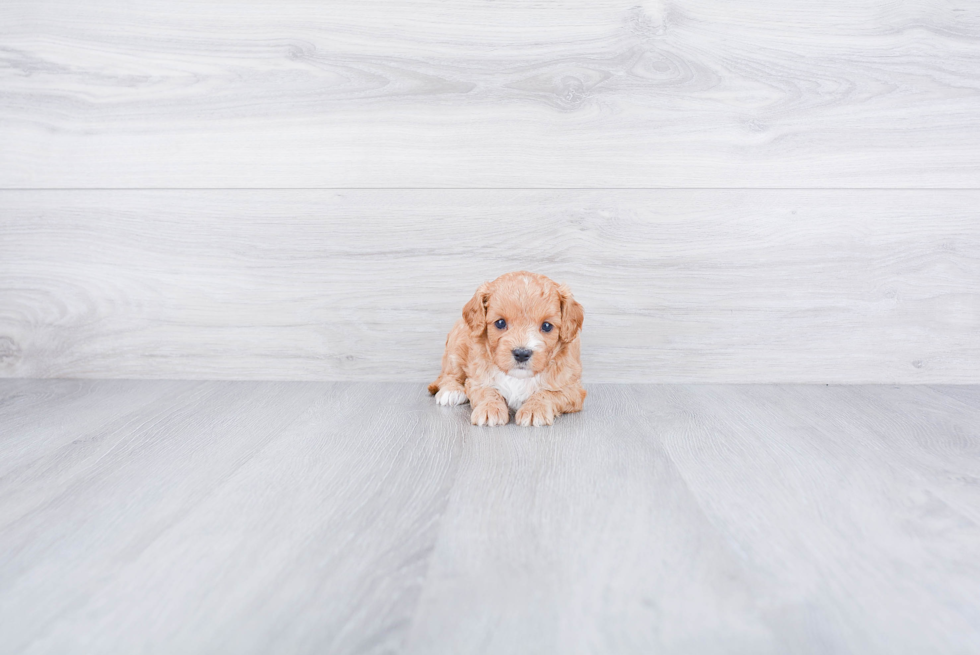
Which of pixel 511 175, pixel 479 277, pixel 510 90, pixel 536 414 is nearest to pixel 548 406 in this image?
pixel 536 414

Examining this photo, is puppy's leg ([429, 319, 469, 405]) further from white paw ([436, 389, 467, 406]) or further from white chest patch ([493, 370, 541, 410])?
white chest patch ([493, 370, 541, 410])

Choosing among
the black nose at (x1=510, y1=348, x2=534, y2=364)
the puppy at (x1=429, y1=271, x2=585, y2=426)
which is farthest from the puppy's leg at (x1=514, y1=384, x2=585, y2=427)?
the black nose at (x1=510, y1=348, x2=534, y2=364)

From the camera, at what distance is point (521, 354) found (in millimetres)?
1108

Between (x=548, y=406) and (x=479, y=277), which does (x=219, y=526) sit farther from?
(x=479, y=277)

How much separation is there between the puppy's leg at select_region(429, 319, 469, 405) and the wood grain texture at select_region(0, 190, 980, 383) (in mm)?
159

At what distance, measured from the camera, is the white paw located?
1284 mm

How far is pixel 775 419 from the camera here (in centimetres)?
119

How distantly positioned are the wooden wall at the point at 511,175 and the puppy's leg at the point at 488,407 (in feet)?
1.05

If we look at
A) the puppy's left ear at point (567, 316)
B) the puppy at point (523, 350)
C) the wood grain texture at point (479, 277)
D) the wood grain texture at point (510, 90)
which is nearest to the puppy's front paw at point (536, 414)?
the puppy at point (523, 350)

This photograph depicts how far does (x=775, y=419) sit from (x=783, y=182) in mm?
587

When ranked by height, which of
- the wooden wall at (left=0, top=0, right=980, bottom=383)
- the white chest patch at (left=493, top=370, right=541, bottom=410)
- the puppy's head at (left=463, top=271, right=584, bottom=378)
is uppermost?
the wooden wall at (left=0, top=0, right=980, bottom=383)

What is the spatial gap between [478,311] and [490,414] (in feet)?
0.63

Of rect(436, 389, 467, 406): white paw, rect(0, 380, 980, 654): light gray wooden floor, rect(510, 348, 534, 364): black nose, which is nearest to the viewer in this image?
rect(0, 380, 980, 654): light gray wooden floor

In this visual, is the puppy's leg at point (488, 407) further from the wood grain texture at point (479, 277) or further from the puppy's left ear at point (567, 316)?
the wood grain texture at point (479, 277)
